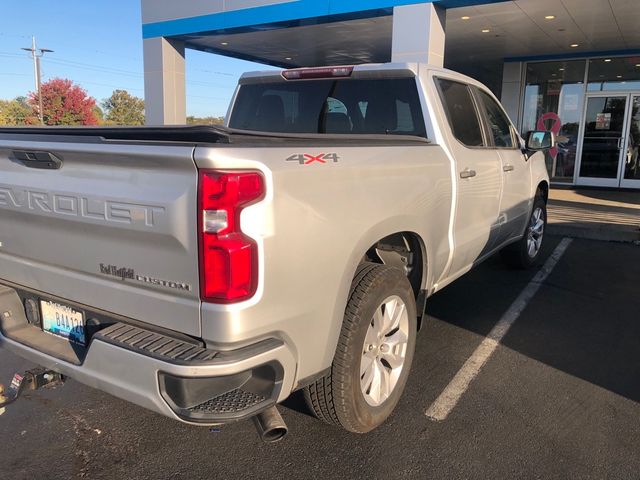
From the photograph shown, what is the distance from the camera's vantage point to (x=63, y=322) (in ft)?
8.52

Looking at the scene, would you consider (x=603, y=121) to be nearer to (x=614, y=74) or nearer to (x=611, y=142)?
(x=611, y=142)

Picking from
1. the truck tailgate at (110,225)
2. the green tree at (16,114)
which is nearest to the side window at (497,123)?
the truck tailgate at (110,225)

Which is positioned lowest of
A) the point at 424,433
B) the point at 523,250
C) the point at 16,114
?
the point at 424,433

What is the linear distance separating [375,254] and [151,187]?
149 centimetres

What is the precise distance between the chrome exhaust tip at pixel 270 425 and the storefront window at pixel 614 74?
14713mm

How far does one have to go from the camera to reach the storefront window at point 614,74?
13705 mm

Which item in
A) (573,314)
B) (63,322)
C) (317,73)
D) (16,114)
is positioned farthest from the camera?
(16,114)

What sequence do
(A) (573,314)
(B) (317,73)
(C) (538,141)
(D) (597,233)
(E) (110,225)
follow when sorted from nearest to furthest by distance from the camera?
(E) (110,225) → (B) (317,73) → (A) (573,314) → (C) (538,141) → (D) (597,233)

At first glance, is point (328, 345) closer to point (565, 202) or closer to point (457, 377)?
point (457, 377)


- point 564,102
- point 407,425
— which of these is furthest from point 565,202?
point 407,425

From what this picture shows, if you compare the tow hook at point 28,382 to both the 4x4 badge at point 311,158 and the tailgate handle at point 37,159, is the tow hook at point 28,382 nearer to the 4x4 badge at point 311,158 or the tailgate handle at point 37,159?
the tailgate handle at point 37,159

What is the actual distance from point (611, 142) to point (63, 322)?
1491 cm

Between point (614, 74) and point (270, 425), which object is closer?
point (270, 425)

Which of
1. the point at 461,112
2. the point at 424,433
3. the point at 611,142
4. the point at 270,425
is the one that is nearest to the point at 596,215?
the point at 611,142
